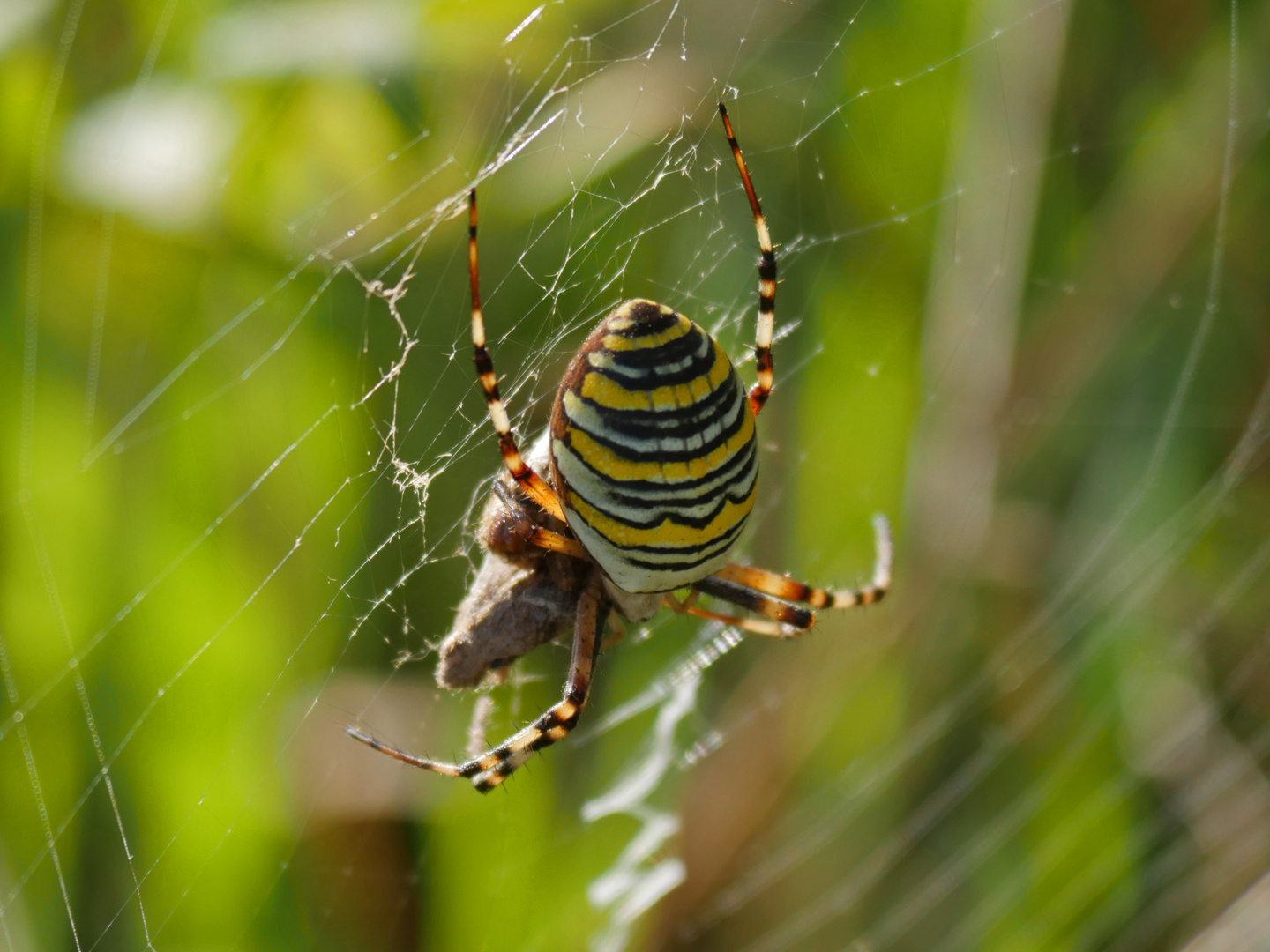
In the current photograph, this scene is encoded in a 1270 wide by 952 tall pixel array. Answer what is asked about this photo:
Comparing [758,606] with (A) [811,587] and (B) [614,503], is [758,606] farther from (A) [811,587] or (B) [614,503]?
(B) [614,503]

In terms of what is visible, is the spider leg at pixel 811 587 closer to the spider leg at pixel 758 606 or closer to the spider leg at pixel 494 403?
the spider leg at pixel 758 606

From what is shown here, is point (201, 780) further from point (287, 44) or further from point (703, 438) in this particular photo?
point (287, 44)

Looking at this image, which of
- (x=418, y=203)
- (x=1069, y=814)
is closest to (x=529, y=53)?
(x=418, y=203)

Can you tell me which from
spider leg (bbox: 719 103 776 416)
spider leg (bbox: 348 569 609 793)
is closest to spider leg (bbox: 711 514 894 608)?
spider leg (bbox: 348 569 609 793)

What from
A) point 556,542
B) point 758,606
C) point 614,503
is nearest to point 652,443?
point 614,503

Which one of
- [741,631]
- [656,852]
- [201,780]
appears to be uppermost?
[201,780]

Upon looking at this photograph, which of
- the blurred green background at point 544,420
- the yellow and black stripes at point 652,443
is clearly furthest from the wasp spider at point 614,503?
the blurred green background at point 544,420

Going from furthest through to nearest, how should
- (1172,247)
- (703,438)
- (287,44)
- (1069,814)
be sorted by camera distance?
(1172,247), (1069,814), (287,44), (703,438)
